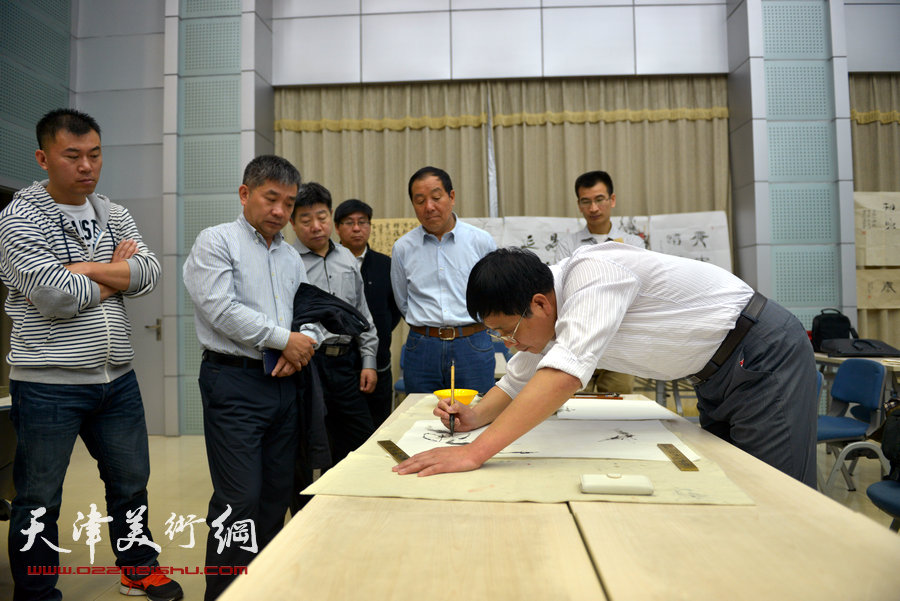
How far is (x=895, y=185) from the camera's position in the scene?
4.66 m

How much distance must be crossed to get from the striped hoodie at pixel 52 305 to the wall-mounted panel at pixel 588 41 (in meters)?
3.89

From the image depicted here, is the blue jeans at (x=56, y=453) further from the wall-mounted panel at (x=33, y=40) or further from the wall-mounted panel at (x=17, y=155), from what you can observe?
the wall-mounted panel at (x=33, y=40)

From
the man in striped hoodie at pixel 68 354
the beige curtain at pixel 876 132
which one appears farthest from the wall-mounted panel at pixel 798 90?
the man in striped hoodie at pixel 68 354

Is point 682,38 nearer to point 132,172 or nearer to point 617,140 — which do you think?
point 617,140

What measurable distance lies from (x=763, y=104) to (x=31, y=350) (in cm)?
476

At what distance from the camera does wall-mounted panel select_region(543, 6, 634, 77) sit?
15.3 feet

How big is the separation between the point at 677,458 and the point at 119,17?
5.48 meters

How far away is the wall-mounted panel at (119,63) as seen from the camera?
15.4 feet

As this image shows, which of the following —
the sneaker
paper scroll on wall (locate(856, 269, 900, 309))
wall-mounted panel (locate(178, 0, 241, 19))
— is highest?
wall-mounted panel (locate(178, 0, 241, 19))

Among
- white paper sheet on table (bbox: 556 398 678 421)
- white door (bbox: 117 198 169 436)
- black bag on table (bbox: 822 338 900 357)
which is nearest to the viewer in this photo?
white paper sheet on table (bbox: 556 398 678 421)

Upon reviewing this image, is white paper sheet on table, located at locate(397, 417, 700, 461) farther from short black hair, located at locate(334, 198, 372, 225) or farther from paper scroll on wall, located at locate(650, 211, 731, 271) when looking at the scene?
paper scroll on wall, located at locate(650, 211, 731, 271)

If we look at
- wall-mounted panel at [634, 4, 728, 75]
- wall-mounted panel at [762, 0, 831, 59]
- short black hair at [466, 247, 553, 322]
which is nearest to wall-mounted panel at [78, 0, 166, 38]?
wall-mounted panel at [634, 4, 728, 75]

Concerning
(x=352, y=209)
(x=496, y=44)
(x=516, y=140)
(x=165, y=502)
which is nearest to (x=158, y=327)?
(x=165, y=502)

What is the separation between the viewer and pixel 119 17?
4738mm
